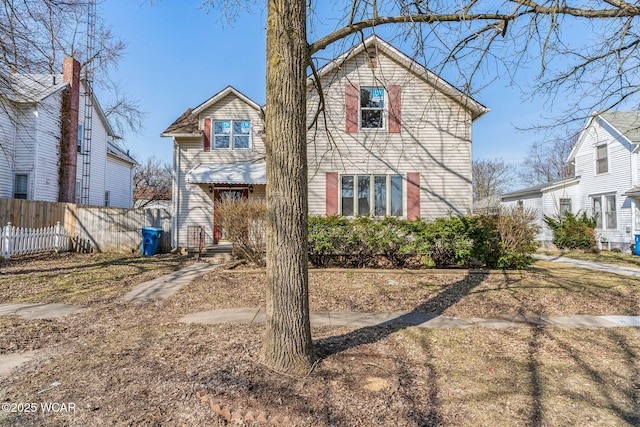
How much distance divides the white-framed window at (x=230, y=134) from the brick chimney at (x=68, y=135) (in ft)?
29.7

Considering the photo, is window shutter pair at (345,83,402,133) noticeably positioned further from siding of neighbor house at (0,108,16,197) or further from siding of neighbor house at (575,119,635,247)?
siding of neighbor house at (0,108,16,197)

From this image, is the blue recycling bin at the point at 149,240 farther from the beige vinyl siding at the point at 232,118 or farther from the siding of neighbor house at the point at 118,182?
the siding of neighbor house at the point at 118,182

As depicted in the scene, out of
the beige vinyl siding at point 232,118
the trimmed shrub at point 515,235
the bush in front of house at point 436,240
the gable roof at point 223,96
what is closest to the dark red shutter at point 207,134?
the beige vinyl siding at point 232,118

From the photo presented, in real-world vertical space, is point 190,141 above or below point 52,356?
above

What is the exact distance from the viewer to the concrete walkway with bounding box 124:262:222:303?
677 cm

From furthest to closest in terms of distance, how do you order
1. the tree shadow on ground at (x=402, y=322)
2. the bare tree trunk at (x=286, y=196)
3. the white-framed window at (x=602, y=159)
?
the white-framed window at (x=602, y=159)
the tree shadow on ground at (x=402, y=322)
the bare tree trunk at (x=286, y=196)

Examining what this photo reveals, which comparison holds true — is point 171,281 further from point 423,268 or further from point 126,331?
point 423,268

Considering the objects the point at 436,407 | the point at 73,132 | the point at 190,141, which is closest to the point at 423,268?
the point at 436,407

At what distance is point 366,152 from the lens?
11.8m

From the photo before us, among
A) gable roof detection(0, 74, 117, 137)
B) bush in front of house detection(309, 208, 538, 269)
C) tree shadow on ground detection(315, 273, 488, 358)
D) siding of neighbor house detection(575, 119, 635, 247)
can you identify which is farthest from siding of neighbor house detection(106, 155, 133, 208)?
siding of neighbor house detection(575, 119, 635, 247)

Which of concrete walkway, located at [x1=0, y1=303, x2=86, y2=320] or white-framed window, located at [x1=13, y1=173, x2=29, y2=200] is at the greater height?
white-framed window, located at [x1=13, y1=173, x2=29, y2=200]

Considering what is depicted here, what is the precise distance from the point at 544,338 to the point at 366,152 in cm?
835

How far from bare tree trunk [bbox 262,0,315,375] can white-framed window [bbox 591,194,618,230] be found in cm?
2056

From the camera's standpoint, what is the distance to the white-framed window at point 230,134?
14.0m
